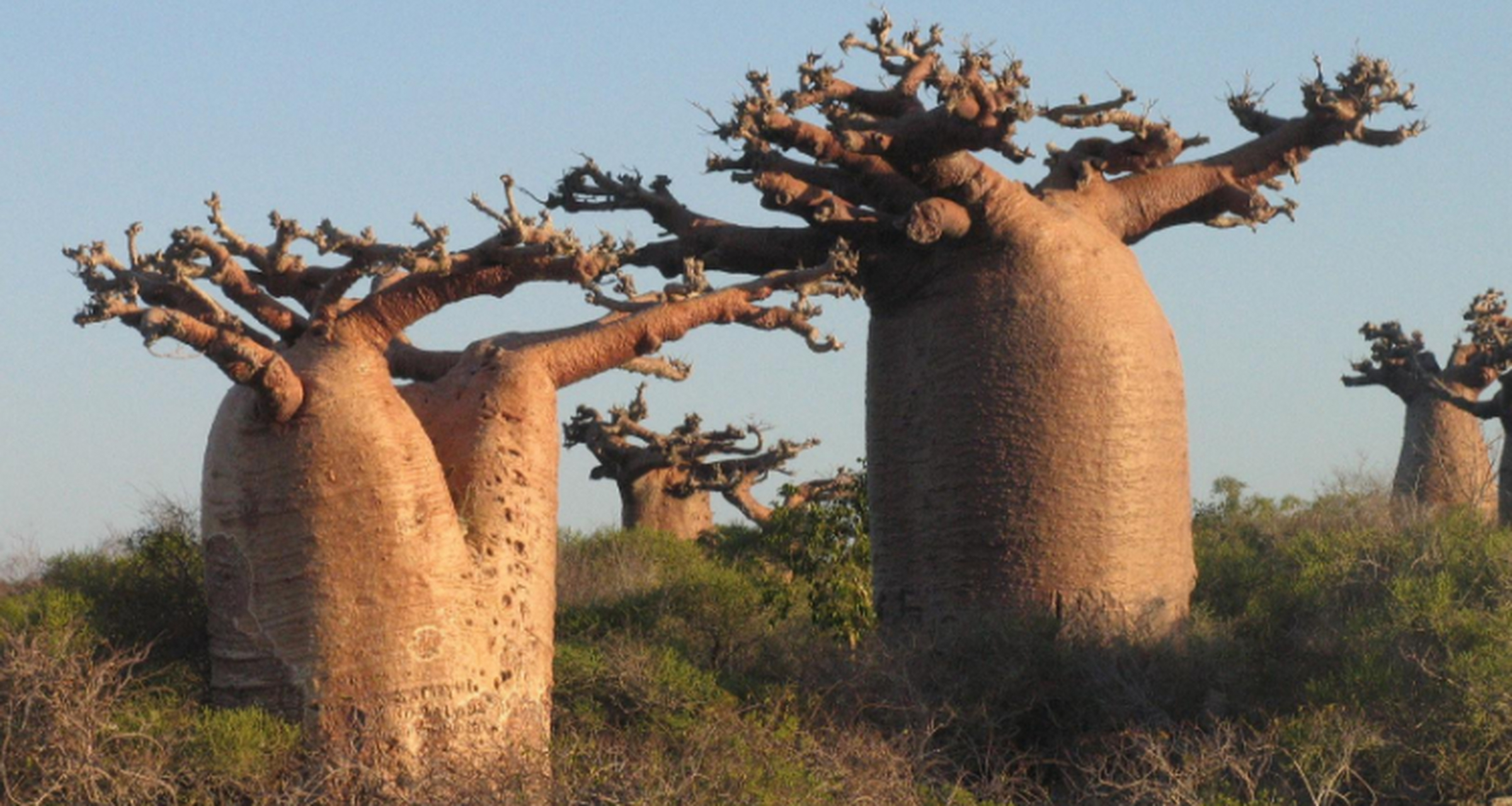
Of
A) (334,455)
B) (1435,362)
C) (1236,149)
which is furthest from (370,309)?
(1435,362)

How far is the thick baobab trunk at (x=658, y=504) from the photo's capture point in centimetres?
1814

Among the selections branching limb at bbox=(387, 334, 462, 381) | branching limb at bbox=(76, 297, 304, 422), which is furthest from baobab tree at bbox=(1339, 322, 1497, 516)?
branching limb at bbox=(76, 297, 304, 422)

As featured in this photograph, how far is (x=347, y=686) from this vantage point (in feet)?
21.8

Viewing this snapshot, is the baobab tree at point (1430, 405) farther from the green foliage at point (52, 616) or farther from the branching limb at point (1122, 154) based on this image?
the green foliage at point (52, 616)

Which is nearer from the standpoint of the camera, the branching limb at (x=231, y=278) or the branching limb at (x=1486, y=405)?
the branching limb at (x=231, y=278)

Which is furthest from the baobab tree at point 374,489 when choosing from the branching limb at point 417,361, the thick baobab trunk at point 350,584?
the branching limb at point 417,361

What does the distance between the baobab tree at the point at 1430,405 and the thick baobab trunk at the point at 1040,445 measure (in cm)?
862

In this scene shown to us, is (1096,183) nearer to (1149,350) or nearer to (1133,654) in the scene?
(1149,350)

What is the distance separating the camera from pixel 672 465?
17938 millimetres

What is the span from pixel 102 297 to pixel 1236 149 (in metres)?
6.83

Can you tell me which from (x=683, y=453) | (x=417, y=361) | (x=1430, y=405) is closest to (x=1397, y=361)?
(x=1430, y=405)

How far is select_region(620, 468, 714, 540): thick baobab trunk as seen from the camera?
18141 millimetres

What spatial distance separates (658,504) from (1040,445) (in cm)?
944

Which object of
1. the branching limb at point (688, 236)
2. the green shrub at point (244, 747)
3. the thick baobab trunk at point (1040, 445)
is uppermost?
the branching limb at point (688, 236)
